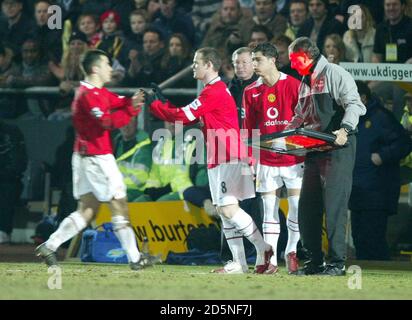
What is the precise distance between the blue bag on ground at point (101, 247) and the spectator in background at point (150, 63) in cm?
300

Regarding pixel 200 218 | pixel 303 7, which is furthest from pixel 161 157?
pixel 303 7

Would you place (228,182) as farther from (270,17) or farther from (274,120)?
(270,17)

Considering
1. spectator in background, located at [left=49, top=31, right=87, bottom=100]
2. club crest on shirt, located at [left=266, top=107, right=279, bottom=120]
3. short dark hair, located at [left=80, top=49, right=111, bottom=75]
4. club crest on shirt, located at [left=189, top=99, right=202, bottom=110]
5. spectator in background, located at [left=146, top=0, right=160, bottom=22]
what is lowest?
club crest on shirt, located at [left=266, top=107, right=279, bottom=120]

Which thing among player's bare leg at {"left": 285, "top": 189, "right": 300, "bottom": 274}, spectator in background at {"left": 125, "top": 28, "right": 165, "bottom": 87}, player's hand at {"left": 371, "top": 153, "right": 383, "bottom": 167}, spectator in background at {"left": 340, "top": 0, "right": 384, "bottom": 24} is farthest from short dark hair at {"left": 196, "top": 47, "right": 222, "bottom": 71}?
spectator in background at {"left": 125, "top": 28, "right": 165, "bottom": 87}

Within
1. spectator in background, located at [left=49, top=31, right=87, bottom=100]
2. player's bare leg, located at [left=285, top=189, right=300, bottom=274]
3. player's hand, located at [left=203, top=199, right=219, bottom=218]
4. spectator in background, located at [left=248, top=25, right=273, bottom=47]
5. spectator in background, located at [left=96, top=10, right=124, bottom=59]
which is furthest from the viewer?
spectator in background, located at [left=96, top=10, right=124, bottom=59]

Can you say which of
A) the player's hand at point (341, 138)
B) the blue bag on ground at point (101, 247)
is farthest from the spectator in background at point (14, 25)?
the player's hand at point (341, 138)

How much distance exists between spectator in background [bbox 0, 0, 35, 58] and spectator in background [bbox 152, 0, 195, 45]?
213 centimetres

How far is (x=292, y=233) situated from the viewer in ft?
38.5

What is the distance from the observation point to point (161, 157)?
48.0ft

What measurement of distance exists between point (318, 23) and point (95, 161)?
5.10m

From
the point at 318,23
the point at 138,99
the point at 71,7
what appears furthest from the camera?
the point at 71,7

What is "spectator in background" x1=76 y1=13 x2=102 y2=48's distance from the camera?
17531 millimetres

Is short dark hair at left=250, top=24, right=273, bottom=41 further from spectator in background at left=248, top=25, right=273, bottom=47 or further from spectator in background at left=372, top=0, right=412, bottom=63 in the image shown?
spectator in background at left=372, top=0, right=412, bottom=63

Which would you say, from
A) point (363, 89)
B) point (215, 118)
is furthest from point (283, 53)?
point (215, 118)
